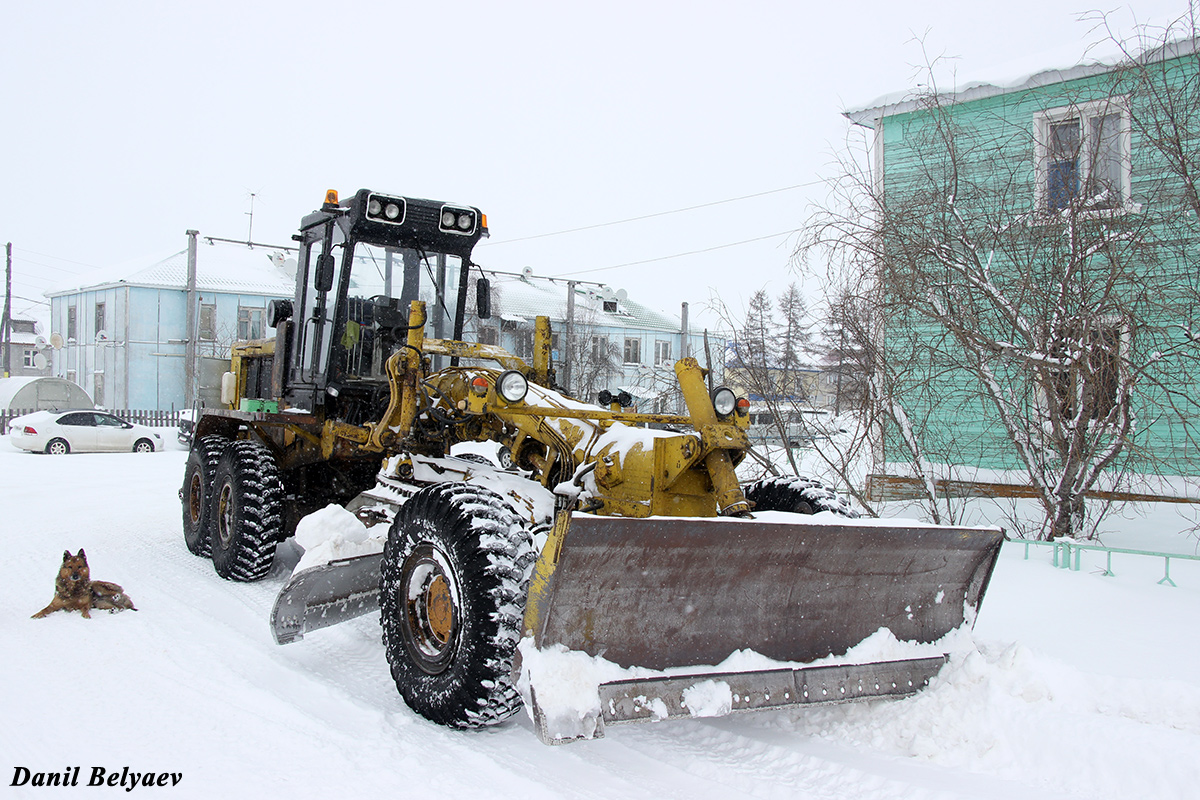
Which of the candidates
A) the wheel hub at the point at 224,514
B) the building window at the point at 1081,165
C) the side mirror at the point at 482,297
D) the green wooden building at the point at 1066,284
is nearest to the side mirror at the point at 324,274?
the side mirror at the point at 482,297

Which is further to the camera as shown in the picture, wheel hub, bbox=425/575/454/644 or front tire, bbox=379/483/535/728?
wheel hub, bbox=425/575/454/644

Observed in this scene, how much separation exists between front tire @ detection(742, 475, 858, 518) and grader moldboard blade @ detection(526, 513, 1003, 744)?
93cm

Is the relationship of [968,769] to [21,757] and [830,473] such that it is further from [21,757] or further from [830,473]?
[830,473]

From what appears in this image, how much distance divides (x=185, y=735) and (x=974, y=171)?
10.3m

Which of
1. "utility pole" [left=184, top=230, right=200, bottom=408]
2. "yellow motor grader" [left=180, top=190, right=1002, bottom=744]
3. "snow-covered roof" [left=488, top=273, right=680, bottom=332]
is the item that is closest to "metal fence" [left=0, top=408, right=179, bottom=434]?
"utility pole" [left=184, top=230, right=200, bottom=408]

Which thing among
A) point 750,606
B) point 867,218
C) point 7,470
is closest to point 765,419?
point 867,218

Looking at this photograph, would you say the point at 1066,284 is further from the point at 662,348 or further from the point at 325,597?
the point at 662,348

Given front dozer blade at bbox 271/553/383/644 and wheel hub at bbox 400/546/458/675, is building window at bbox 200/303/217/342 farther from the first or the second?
wheel hub at bbox 400/546/458/675

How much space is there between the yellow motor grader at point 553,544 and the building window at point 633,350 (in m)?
33.1

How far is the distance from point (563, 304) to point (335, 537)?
33752mm

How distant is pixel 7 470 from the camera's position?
15906 mm

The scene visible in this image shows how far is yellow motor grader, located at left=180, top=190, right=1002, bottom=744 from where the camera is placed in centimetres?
385

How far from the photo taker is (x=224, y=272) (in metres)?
33.7

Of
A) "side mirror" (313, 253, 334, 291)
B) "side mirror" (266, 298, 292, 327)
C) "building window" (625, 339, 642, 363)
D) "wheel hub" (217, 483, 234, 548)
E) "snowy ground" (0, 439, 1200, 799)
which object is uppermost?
"building window" (625, 339, 642, 363)
